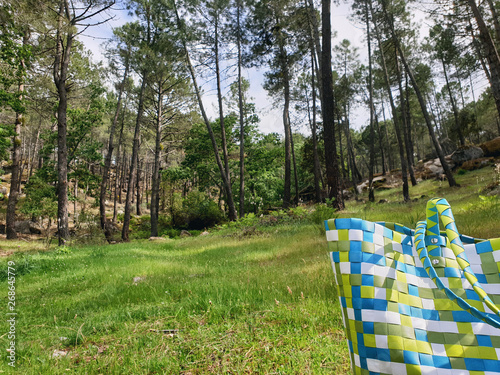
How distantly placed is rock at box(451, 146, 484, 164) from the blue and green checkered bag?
25.3 m

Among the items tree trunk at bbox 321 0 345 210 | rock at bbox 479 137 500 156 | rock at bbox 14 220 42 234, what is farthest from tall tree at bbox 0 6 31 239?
rock at bbox 479 137 500 156

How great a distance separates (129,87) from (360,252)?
24.6 m

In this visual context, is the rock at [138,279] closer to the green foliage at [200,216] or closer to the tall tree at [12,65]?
the tall tree at [12,65]

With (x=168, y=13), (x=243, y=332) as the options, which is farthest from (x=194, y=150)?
(x=243, y=332)

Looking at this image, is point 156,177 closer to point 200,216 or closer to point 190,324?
point 200,216

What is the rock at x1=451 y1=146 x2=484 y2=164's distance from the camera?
66.3ft

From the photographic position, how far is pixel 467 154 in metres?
20.5

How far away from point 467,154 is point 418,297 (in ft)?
84.5

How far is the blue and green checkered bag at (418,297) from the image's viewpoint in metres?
0.76

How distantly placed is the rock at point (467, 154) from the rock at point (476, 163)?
0.61 metres

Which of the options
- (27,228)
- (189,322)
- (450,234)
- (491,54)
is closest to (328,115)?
(491,54)

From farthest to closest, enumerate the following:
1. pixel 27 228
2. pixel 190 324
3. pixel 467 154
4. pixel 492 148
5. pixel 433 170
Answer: pixel 27 228 → pixel 433 170 → pixel 467 154 → pixel 492 148 → pixel 190 324

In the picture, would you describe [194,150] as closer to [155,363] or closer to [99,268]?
[99,268]

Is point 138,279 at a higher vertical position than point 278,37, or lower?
lower
